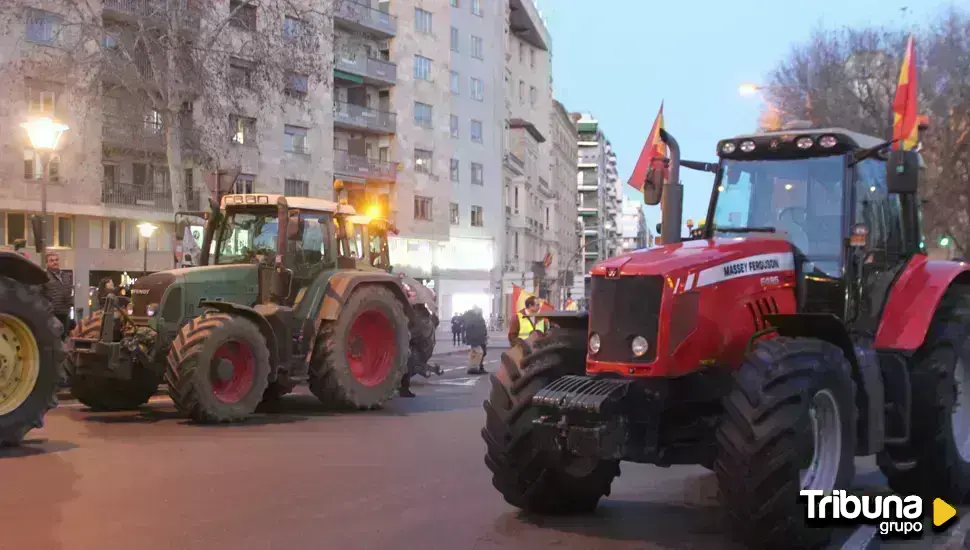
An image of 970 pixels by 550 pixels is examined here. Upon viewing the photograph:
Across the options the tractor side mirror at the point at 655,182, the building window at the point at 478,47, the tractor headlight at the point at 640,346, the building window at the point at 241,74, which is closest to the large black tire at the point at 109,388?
the tractor side mirror at the point at 655,182

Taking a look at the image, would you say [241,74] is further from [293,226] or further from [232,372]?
[232,372]

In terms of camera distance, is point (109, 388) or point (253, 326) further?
point (109, 388)

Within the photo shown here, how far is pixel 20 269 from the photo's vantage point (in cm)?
1011

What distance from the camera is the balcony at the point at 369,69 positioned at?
183 feet

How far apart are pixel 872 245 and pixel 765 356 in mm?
2314

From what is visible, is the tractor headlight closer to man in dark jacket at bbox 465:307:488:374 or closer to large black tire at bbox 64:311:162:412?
large black tire at bbox 64:311:162:412

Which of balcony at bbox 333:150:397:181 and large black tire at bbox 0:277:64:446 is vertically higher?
balcony at bbox 333:150:397:181

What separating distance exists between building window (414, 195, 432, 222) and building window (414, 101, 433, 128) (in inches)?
177

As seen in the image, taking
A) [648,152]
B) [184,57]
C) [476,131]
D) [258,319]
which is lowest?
[258,319]

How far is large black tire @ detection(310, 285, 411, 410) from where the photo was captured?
13.7 metres

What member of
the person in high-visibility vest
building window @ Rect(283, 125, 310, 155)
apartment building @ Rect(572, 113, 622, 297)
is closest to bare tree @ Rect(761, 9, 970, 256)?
the person in high-visibility vest

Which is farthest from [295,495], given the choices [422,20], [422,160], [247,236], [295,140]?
[422,20]

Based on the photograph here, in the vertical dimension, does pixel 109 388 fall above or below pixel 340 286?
below

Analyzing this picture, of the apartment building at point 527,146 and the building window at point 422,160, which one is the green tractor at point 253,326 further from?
the apartment building at point 527,146
